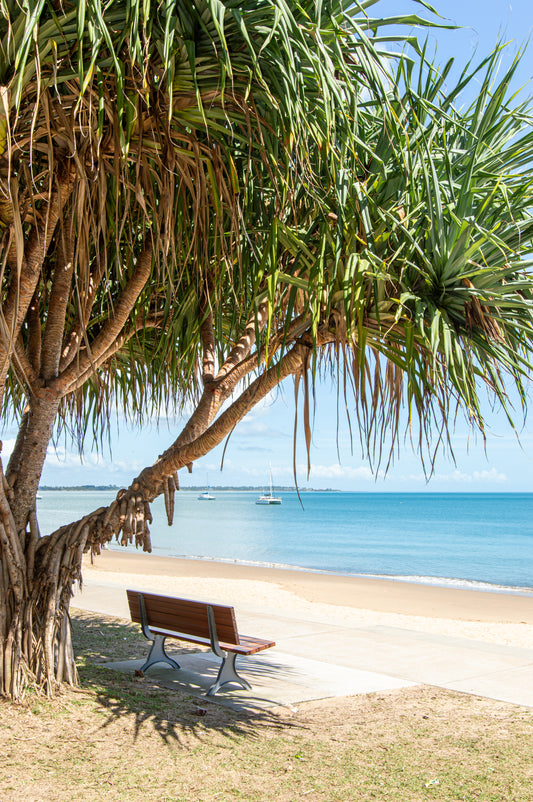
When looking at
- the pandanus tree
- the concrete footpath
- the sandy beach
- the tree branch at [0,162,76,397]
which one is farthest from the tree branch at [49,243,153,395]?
the sandy beach

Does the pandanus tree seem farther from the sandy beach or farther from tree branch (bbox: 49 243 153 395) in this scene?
the sandy beach

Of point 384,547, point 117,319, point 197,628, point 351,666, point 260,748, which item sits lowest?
point 384,547

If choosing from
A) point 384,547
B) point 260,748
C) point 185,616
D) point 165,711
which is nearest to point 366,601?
point 185,616

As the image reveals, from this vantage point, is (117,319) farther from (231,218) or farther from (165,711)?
(165,711)

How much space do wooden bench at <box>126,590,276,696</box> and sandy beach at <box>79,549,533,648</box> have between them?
11.1 ft

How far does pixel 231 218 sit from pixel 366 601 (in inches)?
370

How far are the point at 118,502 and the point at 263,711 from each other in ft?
5.14

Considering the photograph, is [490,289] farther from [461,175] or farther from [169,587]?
[169,587]


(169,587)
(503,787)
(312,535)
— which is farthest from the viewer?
(312,535)

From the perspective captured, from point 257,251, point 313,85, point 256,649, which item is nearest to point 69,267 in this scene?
point 257,251

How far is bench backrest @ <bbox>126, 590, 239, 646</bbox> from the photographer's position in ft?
15.0

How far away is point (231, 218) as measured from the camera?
3494 millimetres

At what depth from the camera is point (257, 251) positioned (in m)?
A: 3.73

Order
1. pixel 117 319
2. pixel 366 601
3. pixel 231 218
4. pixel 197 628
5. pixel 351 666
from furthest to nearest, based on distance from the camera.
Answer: pixel 366 601 < pixel 351 666 < pixel 197 628 < pixel 117 319 < pixel 231 218
